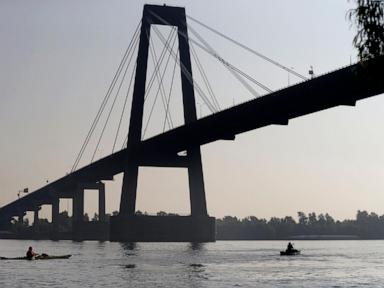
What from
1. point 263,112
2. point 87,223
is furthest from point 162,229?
point 87,223

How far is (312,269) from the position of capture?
179 feet

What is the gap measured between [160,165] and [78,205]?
44740 millimetres

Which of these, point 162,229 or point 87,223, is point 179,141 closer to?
point 162,229

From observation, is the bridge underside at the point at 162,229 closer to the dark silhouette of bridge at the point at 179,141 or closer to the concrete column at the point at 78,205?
the dark silhouette of bridge at the point at 179,141

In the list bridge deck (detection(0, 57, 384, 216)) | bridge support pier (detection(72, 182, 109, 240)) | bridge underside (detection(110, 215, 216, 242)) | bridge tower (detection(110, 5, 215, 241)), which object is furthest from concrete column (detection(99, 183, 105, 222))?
bridge underside (detection(110, 215, 216, 242))

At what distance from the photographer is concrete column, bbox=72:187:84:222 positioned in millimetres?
130000

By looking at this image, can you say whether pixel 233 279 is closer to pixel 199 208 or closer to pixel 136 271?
pixel 136 271

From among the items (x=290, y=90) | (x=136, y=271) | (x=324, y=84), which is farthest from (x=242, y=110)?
(x=136, y=271)

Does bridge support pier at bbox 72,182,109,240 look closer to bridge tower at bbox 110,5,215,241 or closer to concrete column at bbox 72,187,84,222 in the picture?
concrete column at bbox 72,187,84,222

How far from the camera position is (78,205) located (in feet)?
441

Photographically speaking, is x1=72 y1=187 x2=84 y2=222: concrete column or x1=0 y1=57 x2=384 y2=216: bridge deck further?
x1=72 y1=187 x2=84 y2=222: concrete column

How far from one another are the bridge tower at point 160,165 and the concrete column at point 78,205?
1330 inches

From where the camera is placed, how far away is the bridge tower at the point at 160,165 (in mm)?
90688

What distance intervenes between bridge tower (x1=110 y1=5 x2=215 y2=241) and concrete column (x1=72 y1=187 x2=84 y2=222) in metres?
33.8
